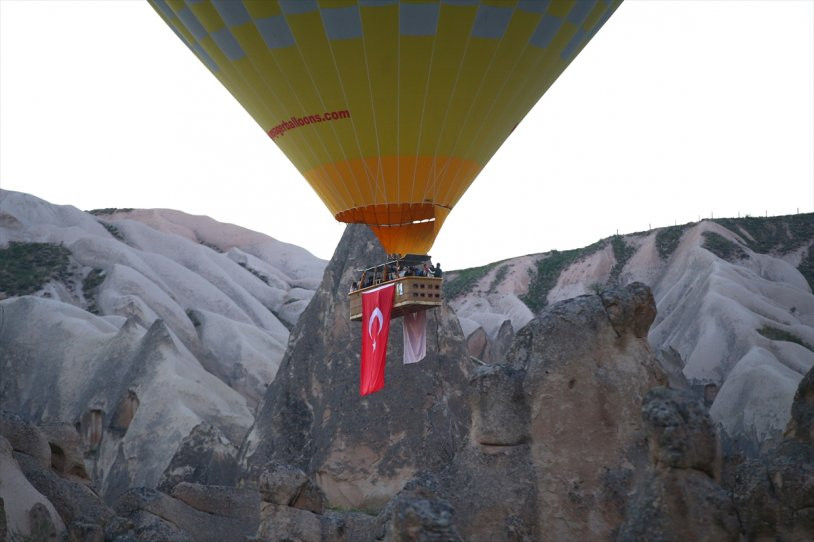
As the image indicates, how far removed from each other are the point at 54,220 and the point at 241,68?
39023 millimetres

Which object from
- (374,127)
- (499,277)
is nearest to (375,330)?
(374,127)

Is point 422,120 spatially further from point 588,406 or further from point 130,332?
point 130,332

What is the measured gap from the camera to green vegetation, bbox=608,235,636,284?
213 feet

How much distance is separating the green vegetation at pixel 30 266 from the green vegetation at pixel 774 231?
30.6m

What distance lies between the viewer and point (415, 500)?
8.87 meters

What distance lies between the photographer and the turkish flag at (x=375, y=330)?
19359 millimetres

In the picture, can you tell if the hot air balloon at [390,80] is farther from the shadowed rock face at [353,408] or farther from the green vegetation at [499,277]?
the green vegetation at [499,277]

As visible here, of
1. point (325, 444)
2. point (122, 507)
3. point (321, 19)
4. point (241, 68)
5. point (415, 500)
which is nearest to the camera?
point (415, 500)

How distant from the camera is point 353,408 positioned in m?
24.5

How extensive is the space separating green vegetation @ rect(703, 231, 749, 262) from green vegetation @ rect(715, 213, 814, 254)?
2.73 meters

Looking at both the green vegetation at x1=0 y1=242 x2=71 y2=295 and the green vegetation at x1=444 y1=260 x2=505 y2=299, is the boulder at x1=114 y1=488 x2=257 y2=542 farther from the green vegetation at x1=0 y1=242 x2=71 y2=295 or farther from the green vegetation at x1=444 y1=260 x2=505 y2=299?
the green vegetation at x1=444 y1=260 x2=505 y2=299

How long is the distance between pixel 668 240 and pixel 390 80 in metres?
47.5

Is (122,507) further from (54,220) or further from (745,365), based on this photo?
(54,220)

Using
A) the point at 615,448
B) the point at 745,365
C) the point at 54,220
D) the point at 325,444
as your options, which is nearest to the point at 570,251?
the point at 54,220
